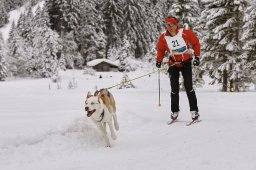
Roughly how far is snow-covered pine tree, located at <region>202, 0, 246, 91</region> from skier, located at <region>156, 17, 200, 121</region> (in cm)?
1616

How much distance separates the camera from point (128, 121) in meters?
9.23

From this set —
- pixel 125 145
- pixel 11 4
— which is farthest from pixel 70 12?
pixel 125 145

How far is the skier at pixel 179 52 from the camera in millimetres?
8047

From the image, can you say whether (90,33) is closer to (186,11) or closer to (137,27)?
(137,27)

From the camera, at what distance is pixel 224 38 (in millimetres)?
23969

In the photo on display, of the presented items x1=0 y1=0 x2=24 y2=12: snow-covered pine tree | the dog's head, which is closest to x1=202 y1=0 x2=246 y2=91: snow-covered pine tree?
the dog's head

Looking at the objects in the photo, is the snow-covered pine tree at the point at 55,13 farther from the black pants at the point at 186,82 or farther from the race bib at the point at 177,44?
the race bib at the point at 177,44

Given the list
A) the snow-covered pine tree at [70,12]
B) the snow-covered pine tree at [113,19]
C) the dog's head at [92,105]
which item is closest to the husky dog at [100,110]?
the dog's head at [92,105]

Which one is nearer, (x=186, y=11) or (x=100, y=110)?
(x=100, y=110)

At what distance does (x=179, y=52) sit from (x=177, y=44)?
21cm

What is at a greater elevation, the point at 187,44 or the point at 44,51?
the point at 44,51

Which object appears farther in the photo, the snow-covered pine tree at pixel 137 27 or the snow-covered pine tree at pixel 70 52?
the snow-covered pine tree at pixel 137 27

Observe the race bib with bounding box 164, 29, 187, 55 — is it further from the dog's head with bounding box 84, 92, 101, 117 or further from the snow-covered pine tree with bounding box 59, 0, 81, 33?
the snow-covered pine tree with bounding box 59, 0, 81, 33

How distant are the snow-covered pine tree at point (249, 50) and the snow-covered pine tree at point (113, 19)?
5222cm
